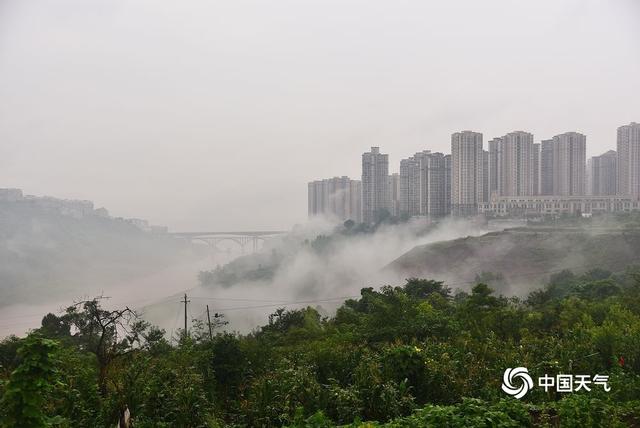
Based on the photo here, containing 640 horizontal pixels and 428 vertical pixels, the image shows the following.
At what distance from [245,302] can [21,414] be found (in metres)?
45.5

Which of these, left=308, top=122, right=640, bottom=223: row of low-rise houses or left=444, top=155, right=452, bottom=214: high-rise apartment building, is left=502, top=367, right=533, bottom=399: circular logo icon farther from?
left=444, top=155, right=452, bottom=214: high-rise apartment building

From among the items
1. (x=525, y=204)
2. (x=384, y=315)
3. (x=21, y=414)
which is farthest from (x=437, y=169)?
(x=21, y=414)

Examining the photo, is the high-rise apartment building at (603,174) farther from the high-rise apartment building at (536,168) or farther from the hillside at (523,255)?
the hillside at (523,255)

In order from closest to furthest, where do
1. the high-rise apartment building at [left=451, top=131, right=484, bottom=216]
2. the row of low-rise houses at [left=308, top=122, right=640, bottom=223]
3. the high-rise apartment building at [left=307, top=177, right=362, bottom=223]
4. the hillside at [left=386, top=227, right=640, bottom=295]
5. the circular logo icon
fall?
the circular logo icon
the hillside at [left=386, top=227, right=640, bottom=295]
the row of low-rise houses at [left=308, top=122, right=640, bottom=223]
the high-rise apartment building at [left=451, top=131, right=484, bottom=216]
the high-rise apartment building at [left=307, top=177, right=362, bottom=223]

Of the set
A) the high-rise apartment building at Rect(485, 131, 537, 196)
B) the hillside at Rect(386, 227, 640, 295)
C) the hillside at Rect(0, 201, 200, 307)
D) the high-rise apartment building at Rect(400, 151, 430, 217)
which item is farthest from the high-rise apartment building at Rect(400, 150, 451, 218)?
the hillside at Rect(0, 201, 200, 307)

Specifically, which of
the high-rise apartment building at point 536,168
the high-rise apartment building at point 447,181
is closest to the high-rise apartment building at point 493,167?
the high-rise apartment building at point 536,168

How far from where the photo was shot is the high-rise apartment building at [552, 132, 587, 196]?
40.9 metres

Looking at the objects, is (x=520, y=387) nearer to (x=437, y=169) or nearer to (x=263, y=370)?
(x=263, y=370)

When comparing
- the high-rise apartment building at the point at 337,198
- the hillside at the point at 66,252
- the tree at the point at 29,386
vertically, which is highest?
the high-rise apartment building at the point at 337,198

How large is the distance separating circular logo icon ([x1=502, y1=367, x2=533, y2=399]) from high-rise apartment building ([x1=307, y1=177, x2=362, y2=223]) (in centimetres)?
5933

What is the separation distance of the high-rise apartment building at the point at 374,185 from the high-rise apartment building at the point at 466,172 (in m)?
11.2

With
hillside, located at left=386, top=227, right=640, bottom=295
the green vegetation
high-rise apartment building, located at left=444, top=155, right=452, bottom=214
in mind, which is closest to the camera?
the green vegetation

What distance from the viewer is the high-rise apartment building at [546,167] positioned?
42.9 meters

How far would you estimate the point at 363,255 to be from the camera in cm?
5891
